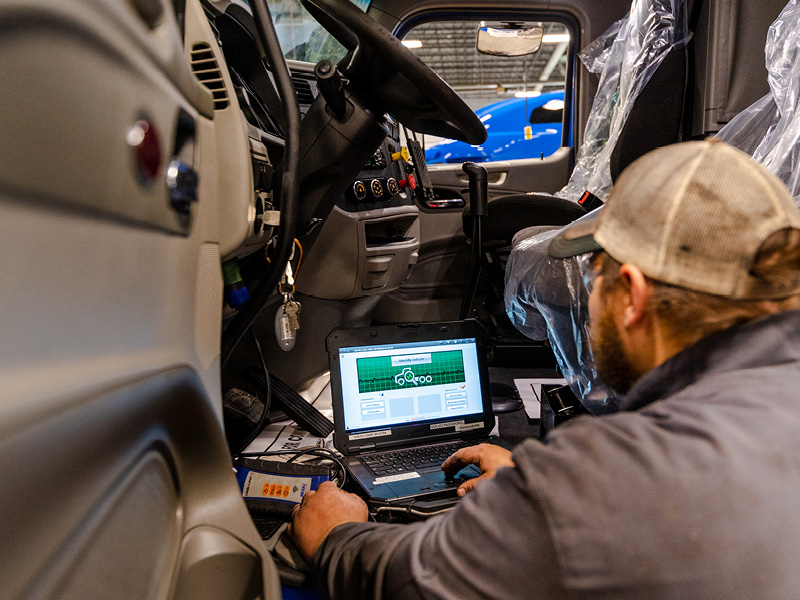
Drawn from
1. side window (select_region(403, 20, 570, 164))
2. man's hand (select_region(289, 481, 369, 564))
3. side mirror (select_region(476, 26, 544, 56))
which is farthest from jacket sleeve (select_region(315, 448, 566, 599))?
side mirror (select_region(476, 26, 544, 56))

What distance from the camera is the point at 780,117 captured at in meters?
1.36

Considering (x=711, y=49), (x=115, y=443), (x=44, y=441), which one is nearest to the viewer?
(x=44, y=441)

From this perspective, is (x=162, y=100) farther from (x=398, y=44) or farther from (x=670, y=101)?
(x=670, y=101)

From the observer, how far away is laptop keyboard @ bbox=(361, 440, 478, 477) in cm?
105

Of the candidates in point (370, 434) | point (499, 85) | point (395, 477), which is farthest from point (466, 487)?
point (499, 85)

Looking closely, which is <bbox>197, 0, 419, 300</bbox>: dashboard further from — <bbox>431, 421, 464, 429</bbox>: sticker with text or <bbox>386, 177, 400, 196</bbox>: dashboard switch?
<bbox>431, 421, 464, 429</bbox>: sticker with text

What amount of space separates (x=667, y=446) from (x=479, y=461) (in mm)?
A: 530

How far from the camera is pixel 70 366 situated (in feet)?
1.24

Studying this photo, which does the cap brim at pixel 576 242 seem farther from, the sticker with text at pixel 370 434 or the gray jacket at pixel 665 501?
the sticker with text at pixel 370 434

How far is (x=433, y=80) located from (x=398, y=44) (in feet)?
0.26

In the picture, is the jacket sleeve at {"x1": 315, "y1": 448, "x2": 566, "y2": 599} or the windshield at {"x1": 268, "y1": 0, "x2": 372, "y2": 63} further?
the windshield at {"x1": 268, "y1": 0, "x2": 372, "y2": 63}

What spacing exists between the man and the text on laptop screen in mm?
518

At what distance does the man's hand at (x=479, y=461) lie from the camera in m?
0.90

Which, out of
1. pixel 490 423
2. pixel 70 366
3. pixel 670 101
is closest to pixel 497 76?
pixel 670 101
